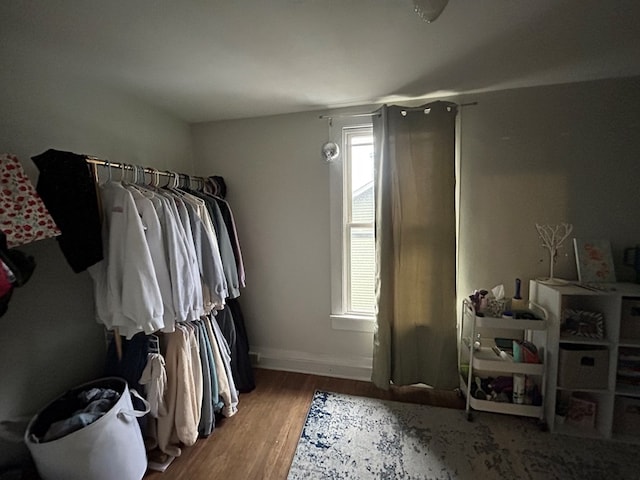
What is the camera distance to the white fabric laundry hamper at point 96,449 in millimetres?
1031

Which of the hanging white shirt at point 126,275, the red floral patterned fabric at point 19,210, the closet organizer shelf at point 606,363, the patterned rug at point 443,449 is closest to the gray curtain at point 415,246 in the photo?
the patterned rug at point 443,449

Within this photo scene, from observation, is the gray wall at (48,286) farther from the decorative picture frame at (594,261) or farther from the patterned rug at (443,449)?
the decorative picture frame at (594,261)

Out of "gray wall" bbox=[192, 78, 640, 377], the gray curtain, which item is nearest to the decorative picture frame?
"gray wall" bbox=[192, 78, 640, 377]

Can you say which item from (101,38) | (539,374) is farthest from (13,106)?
(539,374)

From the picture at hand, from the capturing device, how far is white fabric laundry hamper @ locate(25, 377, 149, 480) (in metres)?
1.03

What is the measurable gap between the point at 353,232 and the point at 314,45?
1.31 metres

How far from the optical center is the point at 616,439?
1.46 metres

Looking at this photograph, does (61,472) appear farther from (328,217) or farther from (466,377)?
(466,377)

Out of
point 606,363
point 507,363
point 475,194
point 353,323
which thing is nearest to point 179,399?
point 353,323

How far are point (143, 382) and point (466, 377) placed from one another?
2.13m

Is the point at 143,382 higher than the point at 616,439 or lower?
higher

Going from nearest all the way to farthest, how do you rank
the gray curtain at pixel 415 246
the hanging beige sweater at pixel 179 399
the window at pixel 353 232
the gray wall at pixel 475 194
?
the hanging beige sweater at pixel 179 399 → the gray wall at pixel 475 194 → the gray curtain at pixel 415 246 → the window at pixel 353 232

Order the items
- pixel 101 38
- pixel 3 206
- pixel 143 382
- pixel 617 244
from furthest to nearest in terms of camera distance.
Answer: pixel 617 244 → pixel 143 382 → pixel 101 38 → pixel 3 206

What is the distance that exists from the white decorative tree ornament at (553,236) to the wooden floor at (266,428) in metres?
1.22
